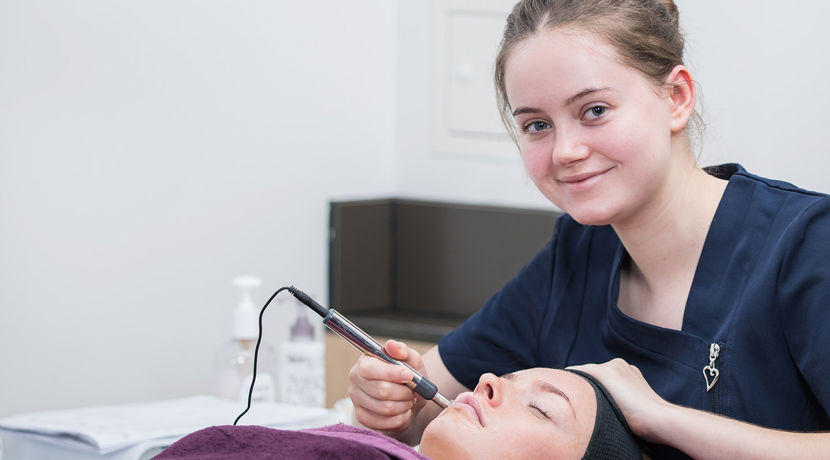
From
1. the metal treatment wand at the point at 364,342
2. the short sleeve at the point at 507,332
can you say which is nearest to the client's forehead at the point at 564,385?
the metal treatment wand at the point at 364,342

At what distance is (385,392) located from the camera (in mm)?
1318

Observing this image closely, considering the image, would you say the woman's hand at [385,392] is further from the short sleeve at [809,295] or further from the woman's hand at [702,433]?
the short sleeve at [809,295]

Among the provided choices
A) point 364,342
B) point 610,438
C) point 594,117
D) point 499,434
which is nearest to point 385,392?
point 364,342

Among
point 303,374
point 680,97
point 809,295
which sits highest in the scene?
point 680,97

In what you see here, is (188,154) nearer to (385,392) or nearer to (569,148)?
(385,392)

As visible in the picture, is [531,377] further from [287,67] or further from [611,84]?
[287,67]

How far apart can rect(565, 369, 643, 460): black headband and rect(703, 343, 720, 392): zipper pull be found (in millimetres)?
117

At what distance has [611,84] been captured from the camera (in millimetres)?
1208

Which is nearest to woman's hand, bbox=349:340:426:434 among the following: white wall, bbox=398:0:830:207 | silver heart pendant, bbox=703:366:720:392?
silver heart pendant, bbox=703:366:720:392

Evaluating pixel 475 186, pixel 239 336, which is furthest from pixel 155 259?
pixel 475 186

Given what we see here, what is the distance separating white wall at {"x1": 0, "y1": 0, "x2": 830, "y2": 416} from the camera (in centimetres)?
183

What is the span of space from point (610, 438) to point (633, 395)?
59mm

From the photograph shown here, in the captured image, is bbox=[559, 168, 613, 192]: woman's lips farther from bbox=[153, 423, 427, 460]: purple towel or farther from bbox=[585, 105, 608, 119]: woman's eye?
bbox=[153, 423, 427, 460]: purple towel

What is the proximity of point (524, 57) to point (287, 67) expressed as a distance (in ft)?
3.59
